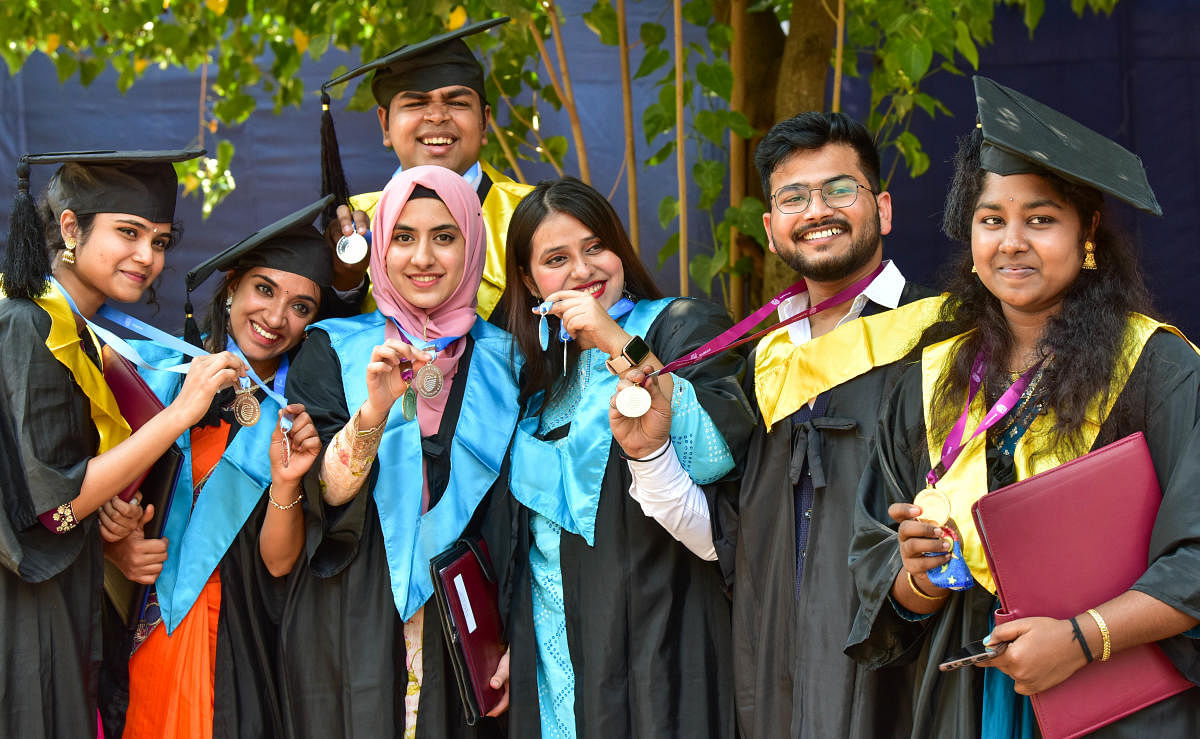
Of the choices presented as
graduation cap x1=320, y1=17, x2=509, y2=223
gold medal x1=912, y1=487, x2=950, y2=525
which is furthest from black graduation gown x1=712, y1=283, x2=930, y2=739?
graduation cap x1=320, y1=17, x2=509, y2=223

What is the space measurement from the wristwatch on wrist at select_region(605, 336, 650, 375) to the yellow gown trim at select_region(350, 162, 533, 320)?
850 mm

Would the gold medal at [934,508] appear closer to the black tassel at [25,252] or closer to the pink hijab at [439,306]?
the pink hijab at [439,306]

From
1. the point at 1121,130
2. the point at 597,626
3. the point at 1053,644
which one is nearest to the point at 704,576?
the point at 597,626

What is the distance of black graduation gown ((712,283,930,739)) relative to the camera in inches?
101

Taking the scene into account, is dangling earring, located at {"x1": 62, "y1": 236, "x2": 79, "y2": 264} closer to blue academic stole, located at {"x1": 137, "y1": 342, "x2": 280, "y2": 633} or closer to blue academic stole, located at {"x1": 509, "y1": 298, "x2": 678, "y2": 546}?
blue academic stole, located at {"x1": 137, "y1": 342, "x2": 280, "y2": 633}

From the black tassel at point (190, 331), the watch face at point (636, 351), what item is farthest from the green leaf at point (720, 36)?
the black tassel at point (190, 331)

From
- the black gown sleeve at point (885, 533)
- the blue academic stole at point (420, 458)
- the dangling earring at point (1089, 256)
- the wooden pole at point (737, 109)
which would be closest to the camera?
the dangling earring at point (1089, 256)

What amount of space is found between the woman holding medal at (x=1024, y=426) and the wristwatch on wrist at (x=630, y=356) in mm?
568

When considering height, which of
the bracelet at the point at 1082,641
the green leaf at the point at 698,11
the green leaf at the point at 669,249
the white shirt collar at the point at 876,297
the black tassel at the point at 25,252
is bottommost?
the bracelet at the point at 1082,641

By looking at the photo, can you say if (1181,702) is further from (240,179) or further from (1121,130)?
(240,179)

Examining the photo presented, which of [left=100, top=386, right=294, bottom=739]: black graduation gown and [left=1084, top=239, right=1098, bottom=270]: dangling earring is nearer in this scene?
[left=1084, top=239, right=1098, bottom=270]: dangling earring

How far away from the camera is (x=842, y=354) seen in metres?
2.71

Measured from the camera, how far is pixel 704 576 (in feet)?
9.67

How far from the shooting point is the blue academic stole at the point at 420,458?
2.92 meters
